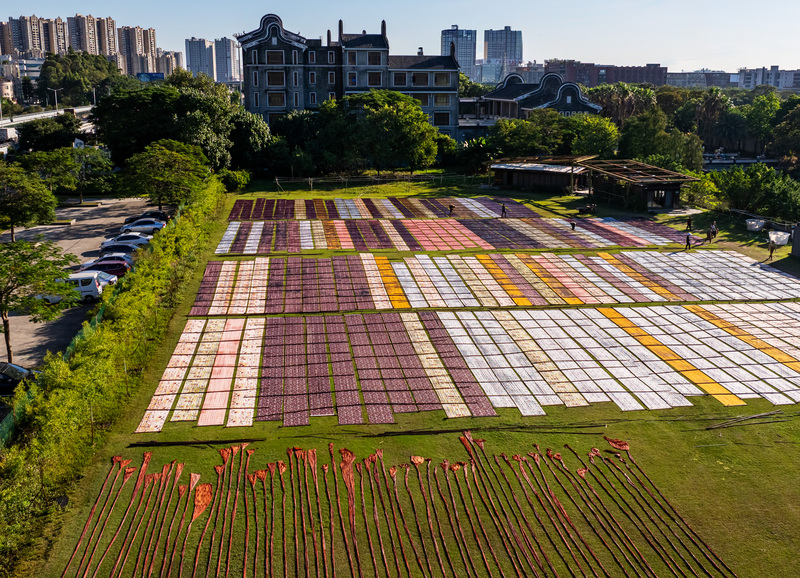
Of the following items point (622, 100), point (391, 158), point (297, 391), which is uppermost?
point (622, 100)

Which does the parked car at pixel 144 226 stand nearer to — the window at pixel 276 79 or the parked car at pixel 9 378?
the parked car at pixel 9 378

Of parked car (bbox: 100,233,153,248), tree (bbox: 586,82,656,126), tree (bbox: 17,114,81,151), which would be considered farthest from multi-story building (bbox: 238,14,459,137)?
parked car (bbox: 100,233,153,248)

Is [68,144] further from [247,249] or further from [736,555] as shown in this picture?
[736,555]

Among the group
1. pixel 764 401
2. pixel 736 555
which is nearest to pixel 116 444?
pixel 736 555

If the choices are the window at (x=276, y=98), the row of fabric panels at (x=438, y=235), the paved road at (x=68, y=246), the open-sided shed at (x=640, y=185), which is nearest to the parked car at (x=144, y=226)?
the paved road at (x=68, y=246)

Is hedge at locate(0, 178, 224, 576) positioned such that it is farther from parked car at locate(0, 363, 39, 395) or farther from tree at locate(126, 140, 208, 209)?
tree at locate(126, 140, 208, 209)
